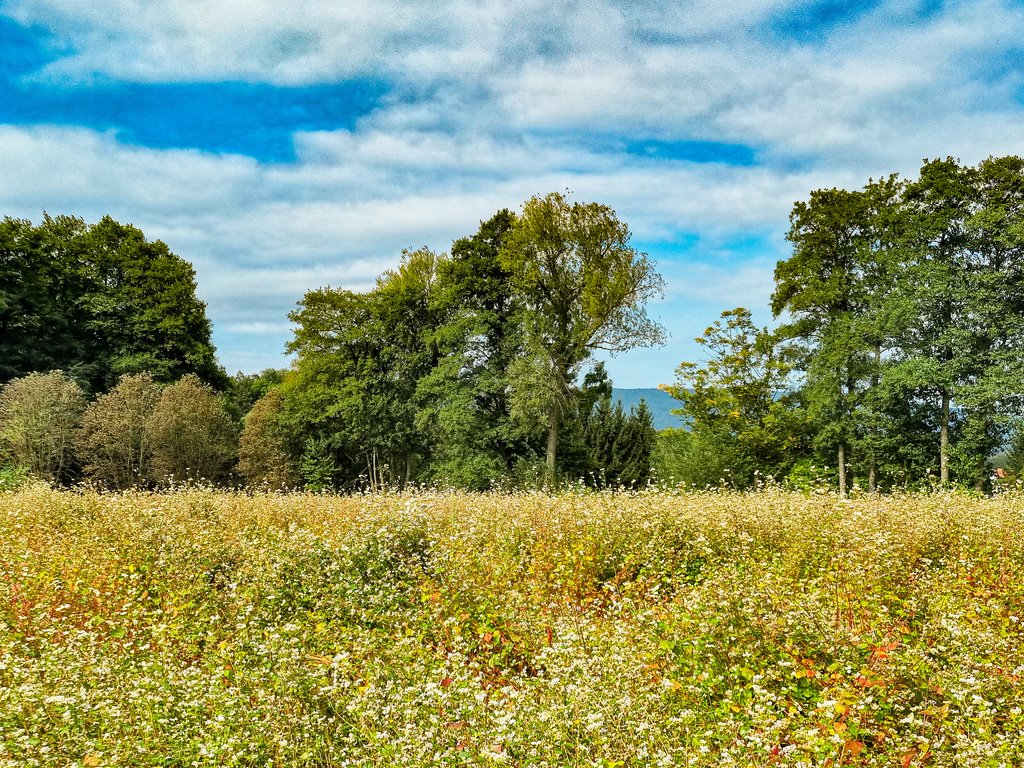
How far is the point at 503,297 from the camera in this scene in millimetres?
30234

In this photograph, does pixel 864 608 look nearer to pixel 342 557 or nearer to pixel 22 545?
pixel 342 557

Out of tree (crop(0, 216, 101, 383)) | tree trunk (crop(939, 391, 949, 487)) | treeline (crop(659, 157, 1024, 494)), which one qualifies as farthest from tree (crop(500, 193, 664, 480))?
tree (crop(0, 216, 101, 383))

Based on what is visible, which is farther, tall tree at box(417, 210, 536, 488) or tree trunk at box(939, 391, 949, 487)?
tall tree at box(417, 210, 536, 488)

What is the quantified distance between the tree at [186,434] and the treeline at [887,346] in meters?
22.3

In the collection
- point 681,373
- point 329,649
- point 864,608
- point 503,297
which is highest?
point 503,297

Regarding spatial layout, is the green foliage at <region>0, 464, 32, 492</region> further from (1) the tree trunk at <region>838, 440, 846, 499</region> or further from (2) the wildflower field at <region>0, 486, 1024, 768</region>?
(1) the tree trunk at <region>838, 440, 846, 499</region>

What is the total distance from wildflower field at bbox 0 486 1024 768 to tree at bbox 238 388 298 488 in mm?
23376

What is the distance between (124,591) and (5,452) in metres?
26.4

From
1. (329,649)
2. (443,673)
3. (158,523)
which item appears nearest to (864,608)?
(443,673)

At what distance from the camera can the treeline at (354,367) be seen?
27.6m

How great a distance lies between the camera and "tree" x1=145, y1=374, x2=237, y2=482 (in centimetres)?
2952

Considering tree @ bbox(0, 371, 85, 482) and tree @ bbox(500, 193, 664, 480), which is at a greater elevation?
tree @ bbox(500, 193, 664, 480)

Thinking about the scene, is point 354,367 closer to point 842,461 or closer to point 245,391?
point 245,391

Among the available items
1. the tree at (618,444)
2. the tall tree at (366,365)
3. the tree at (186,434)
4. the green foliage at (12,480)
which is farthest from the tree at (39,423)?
the tree at (618,444)
